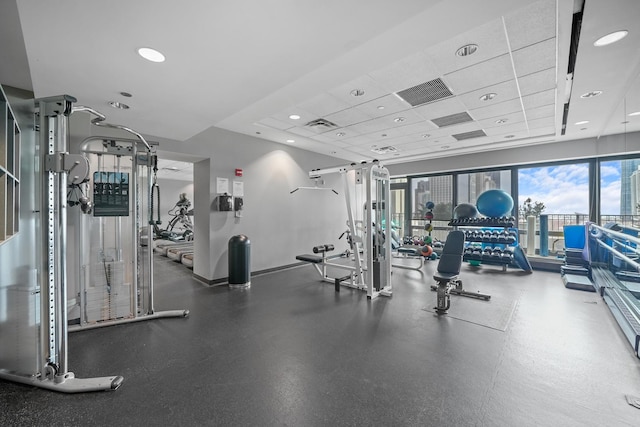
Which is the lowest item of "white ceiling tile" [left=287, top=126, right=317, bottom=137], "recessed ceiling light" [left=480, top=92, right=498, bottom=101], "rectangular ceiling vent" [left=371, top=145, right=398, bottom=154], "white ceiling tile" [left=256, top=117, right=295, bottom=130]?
"white ceiling tile" [left=287, top=126, right=317, bottom=137]

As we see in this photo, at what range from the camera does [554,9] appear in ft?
7.03

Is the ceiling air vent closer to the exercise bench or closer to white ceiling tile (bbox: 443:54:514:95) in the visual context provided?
white ceiling tile (bbox: 443:54:514:95)

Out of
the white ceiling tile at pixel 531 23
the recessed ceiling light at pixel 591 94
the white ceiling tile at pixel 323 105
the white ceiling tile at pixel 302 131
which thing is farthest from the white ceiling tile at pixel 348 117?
the recessed ceiling light at pixel 591 94

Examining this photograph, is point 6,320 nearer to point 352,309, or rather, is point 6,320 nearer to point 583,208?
point 352,309

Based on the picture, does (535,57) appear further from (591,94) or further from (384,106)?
(384,106)

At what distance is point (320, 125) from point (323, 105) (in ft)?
2.96

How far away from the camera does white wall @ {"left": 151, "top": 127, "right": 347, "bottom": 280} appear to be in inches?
190

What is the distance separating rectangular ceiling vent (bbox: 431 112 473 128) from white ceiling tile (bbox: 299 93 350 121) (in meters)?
1.79

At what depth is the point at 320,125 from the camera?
496cm

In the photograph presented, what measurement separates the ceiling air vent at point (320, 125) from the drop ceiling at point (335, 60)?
0.40 feet

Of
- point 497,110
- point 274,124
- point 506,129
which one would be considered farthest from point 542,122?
point 274,124

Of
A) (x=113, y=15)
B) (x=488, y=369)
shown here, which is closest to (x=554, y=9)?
(x=488, y=369)

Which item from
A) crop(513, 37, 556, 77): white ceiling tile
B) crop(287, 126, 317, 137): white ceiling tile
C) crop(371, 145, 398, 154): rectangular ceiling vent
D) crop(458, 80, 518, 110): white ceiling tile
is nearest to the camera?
crop(513, 37, 556, 77): white ceiling tile

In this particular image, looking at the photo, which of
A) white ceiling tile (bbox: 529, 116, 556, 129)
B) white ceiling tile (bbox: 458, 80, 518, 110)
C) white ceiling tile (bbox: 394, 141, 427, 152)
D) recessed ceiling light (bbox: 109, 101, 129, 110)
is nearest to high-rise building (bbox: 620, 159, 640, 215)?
white ceiling tile (bbox: 529, 116, 556, 129)
